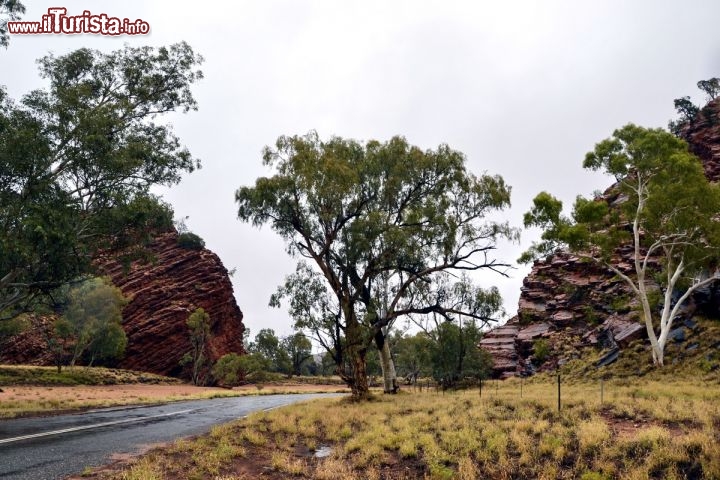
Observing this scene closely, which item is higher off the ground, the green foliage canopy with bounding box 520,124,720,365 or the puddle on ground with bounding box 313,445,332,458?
the green foliage canopy with bounding box 520,124,720,365

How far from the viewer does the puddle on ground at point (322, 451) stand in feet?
38.6

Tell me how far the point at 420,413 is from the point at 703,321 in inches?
1001

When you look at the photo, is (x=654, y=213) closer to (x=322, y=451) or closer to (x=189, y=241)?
(x=322, y=451)

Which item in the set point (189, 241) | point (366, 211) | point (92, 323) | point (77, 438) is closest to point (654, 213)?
point (366, 211)

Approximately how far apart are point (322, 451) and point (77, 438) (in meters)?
6.79

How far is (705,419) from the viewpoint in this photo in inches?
467

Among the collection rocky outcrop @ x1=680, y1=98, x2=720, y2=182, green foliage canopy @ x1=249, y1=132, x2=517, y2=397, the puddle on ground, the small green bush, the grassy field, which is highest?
rocky outcrop @ x1=680, y1=98, x2=720, y2=182

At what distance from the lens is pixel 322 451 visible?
12.4 m

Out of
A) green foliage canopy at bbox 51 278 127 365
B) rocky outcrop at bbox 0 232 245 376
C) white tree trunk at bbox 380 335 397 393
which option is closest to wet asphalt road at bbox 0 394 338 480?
white tree trunk at bbox 380 335 397 393

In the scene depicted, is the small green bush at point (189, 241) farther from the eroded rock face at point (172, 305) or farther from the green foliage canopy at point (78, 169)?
the green foliage canopy at point (78, 169)

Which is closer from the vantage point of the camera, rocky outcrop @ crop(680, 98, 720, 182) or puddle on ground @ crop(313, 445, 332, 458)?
puddle on ground @ crop(313, 445, 332, 458)

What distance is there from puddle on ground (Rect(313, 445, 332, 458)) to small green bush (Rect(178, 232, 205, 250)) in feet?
252

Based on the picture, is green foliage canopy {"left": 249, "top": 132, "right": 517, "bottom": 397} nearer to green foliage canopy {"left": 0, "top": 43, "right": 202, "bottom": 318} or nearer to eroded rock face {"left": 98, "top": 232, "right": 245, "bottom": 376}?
→ green foliage canopy {"left": 0, "top": 43, "right": 202, "bottom": 318}

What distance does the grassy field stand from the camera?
9148 millimetres
